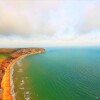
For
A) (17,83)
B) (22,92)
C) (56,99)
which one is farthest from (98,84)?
(17,83)

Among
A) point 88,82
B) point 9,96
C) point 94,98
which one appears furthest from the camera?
point 88,82

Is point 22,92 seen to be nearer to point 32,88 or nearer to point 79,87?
point 32,88

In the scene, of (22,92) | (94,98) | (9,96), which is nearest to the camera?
(94,98)

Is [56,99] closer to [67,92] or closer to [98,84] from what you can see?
[67,92]

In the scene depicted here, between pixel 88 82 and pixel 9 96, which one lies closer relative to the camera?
pixel 9 96

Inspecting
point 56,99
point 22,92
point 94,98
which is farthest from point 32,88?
point 94,98

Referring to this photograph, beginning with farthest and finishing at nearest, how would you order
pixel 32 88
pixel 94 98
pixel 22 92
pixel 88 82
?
pixel 88 82, pixel 32 88, pixel 22 92, pixel 94 98

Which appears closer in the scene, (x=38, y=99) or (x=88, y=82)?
(x=38, y=99)

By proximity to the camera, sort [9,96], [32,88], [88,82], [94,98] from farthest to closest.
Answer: [88,82], [32,88], [9,96], [94,98]

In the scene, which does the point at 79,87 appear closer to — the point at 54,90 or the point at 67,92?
the point at 67,92
